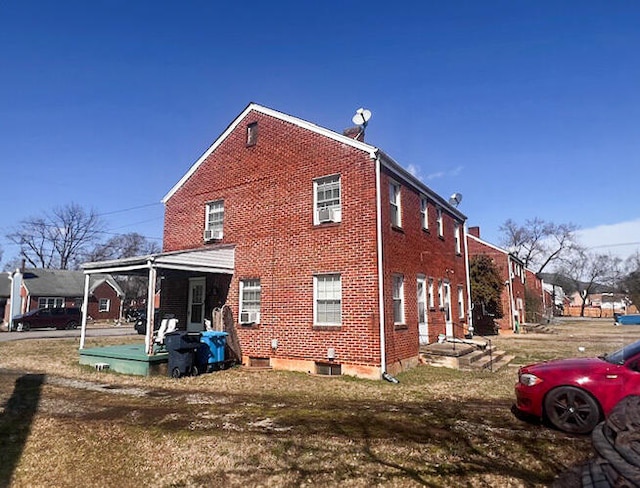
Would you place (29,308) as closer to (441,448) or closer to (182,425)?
(182,425)

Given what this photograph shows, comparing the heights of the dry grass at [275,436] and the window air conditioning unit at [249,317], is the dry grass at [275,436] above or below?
below

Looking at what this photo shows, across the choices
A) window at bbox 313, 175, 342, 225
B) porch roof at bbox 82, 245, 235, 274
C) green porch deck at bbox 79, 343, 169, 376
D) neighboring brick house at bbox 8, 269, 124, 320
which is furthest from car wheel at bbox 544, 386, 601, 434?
neighboring brick house at bbox 8, 269, 124, 320

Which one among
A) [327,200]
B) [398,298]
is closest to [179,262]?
[327,200]

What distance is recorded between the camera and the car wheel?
6152 millimetres

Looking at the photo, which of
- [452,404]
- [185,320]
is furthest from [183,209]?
[452,404]

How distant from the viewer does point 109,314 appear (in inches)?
1917

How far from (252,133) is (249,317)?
21.4 feet

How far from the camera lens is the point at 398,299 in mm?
12648

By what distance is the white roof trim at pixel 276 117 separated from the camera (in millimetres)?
11991

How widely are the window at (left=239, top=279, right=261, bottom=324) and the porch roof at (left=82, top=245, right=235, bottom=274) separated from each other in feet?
2.54

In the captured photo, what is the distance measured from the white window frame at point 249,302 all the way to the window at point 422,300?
5580 millimetres

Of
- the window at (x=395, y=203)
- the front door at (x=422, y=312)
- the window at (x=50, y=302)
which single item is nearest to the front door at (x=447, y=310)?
the front door at (x=422, y=312)

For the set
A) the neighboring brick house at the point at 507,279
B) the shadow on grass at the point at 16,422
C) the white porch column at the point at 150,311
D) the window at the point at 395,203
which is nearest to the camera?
the shadow on grass at the point at 16,422

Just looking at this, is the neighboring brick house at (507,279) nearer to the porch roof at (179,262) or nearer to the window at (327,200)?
the window at (327,200)
